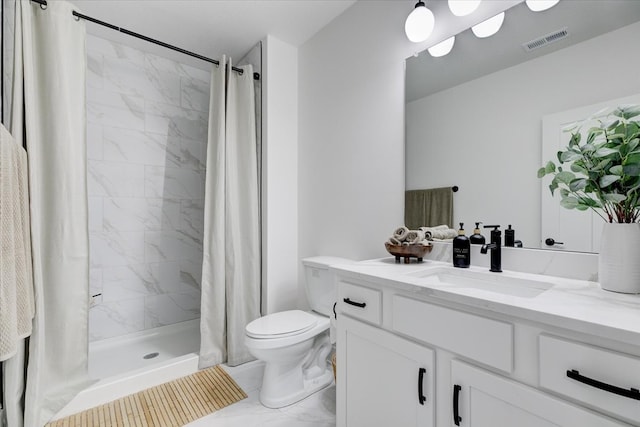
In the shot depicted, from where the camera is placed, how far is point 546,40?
1229mm

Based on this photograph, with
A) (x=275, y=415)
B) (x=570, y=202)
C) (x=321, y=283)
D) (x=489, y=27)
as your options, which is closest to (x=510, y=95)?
(x=489, y=27)

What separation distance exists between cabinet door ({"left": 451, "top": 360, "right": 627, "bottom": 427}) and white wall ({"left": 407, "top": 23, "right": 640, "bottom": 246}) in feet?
2.21

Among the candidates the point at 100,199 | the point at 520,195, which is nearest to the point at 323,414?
the point at 520,195

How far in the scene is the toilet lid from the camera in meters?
1.69

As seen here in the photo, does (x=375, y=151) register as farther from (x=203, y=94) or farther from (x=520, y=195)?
(x=203, y=94)

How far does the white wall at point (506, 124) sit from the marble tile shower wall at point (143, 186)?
218 cm

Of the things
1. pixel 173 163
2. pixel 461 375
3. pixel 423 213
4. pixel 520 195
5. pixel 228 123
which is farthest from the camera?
pixel 173 163

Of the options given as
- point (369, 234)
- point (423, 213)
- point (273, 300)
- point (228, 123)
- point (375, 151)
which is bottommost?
point (273, 300)

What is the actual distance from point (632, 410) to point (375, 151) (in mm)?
1521

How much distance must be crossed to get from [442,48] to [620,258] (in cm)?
123

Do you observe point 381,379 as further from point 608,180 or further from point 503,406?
point 608,180

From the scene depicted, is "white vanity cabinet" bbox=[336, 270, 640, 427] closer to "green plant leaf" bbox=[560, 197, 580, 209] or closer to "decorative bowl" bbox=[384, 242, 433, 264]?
"decorative bowl" bbox=[384, 242, 433, 264]

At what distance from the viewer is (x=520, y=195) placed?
1299mm

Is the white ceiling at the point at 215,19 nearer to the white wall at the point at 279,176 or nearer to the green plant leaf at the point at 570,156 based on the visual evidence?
the white wall at the point at 279,176
